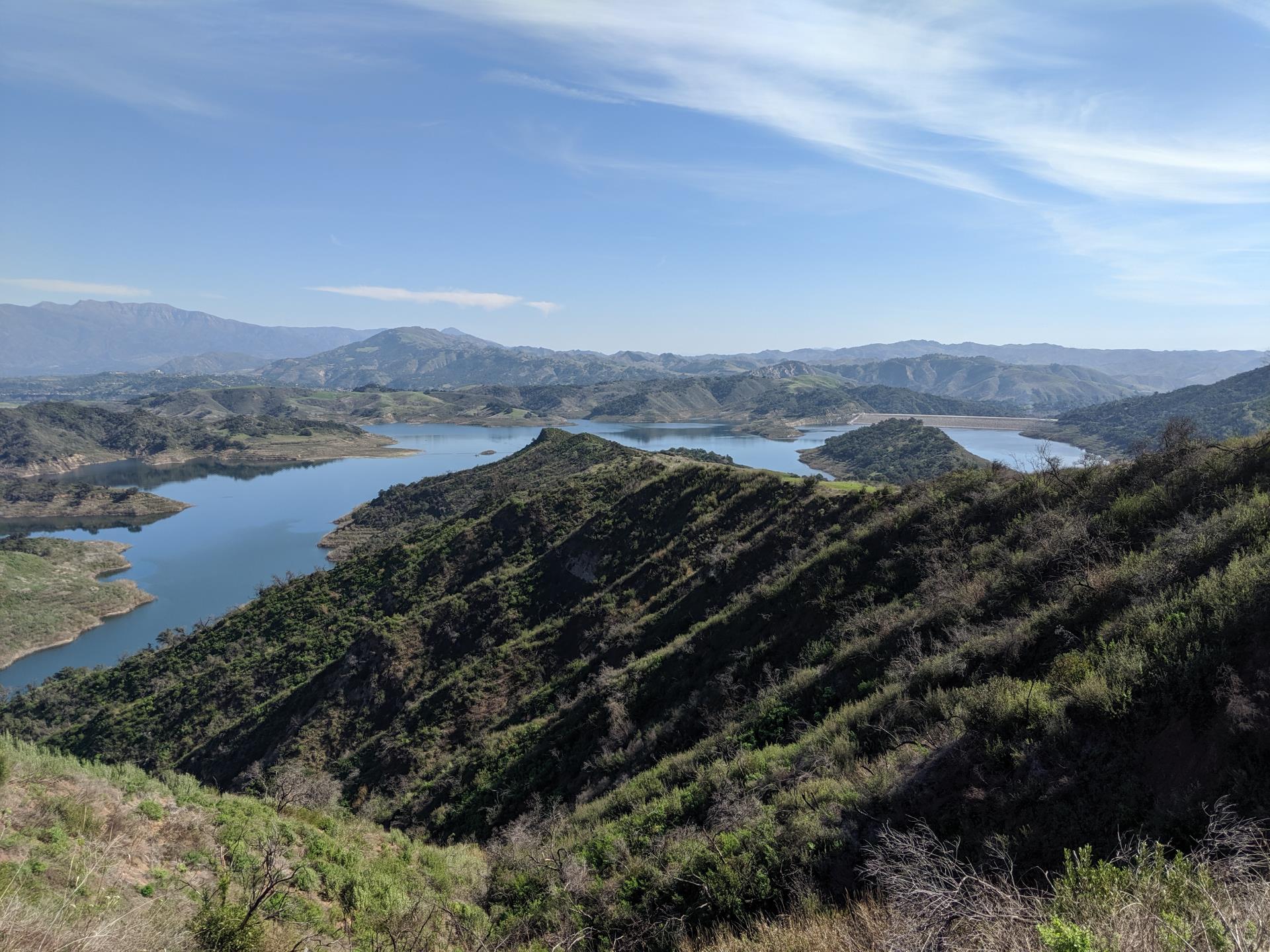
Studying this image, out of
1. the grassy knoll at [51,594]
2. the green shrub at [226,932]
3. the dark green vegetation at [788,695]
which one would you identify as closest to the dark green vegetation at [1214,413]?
the dark green vegetation at [788,695]

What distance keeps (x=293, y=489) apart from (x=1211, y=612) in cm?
18407

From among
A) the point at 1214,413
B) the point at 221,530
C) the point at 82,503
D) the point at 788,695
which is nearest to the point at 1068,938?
the point at 788,695

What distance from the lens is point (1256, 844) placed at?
545cm

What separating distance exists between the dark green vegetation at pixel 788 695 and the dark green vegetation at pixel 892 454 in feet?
309

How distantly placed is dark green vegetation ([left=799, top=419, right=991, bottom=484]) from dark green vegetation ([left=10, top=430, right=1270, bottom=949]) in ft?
309

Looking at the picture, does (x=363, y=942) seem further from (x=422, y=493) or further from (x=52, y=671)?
(x=422, y=493)

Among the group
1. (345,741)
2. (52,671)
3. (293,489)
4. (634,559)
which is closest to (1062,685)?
(634,559)

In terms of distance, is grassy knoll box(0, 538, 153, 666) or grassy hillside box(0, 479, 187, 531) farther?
grassy hillside box(0, 479, 187, 531)

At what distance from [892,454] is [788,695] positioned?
158513 millimetres

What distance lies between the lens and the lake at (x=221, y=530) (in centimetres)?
7594

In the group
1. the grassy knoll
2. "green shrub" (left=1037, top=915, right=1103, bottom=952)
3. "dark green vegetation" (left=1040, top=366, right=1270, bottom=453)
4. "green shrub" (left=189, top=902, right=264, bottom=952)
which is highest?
"dark green vegetation" (left=1040, top=366, right=1270, bottom=453)

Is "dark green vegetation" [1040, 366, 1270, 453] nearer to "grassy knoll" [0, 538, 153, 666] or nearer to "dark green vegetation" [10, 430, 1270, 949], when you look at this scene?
"dark green vegetation" [10, 430, 1270, 949]

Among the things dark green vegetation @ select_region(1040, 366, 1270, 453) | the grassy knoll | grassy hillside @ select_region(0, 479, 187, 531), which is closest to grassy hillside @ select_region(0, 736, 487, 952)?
the grassy knoll

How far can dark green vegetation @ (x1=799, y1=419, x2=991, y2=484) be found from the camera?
133 metres
